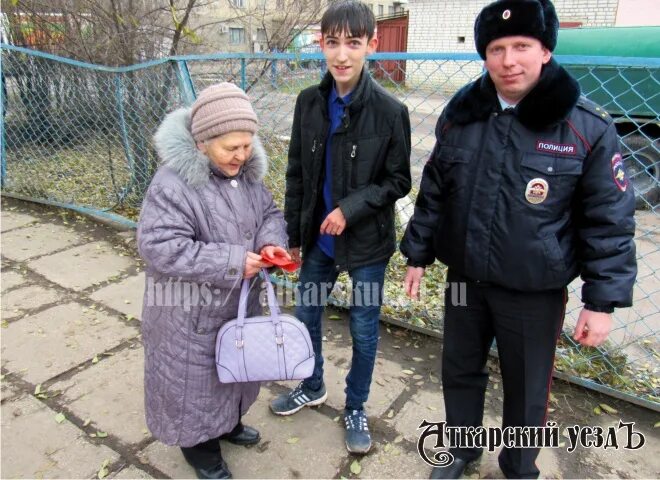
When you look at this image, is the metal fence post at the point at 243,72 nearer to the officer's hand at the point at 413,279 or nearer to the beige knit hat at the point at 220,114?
the beige knit hat at the point at 220,114

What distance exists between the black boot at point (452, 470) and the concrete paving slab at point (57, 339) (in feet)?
6.33

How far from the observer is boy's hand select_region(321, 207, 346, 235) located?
1898mm

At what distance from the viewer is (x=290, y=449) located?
2.16 m

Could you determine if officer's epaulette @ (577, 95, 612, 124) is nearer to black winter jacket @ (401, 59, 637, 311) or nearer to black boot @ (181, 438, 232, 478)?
black winter jacket @ (401, 59, 637, 311)

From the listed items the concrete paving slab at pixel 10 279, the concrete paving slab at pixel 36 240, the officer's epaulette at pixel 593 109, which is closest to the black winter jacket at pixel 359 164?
Result: the officer's epaulette at pixel 593 109

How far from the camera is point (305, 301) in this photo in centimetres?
219

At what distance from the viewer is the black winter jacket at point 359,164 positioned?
1876mm

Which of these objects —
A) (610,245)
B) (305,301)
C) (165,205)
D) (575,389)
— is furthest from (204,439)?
(575,389)

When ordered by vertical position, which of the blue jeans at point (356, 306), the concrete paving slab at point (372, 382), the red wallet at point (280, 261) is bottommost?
the concrete paving slab at point (372, 382)

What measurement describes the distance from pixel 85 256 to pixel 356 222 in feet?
9.80

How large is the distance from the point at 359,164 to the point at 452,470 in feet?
4.26

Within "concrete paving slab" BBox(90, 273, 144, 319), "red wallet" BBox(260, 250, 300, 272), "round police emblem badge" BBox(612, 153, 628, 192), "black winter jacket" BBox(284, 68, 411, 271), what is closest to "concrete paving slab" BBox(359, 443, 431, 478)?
"black winter jacket" BBox(284, 68, 411, 271)

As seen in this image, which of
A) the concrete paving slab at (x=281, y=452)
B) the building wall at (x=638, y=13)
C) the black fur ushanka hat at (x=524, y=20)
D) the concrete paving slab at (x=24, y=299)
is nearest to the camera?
the black fur ushanka hat at (x=524, y=20)

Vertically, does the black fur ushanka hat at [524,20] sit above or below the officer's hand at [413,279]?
above
